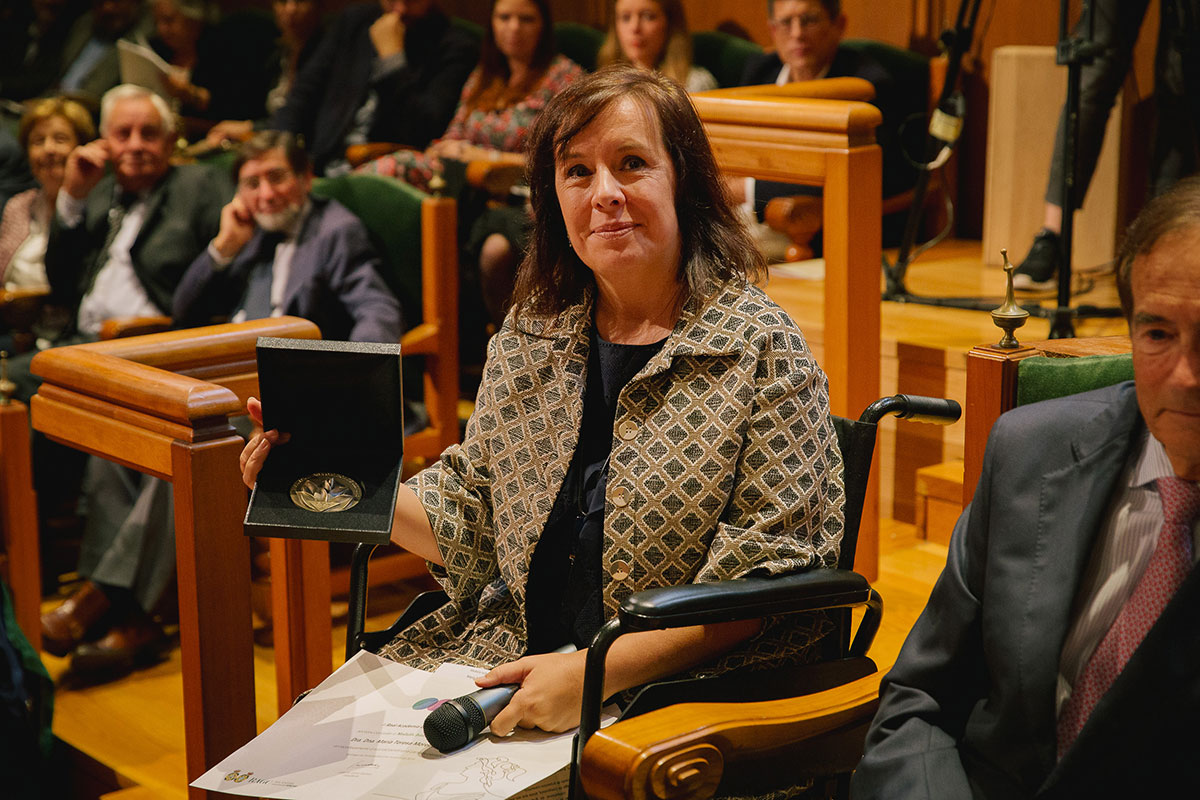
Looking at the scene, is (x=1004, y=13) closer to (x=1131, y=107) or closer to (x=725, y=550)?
(x=1131, y=107)

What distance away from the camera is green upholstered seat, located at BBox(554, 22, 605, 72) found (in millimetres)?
5234

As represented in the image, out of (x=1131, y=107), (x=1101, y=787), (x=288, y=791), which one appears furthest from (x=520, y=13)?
(x=1101, y=787)

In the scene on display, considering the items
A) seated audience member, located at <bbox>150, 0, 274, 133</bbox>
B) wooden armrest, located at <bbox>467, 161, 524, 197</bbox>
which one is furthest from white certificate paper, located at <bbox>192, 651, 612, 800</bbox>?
seated audience member, located at <bbox>150, 0, 274, 133</bbox>

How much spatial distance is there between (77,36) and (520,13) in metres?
3.12

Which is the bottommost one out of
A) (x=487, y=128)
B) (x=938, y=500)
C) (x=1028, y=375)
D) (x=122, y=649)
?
(x=122, y=649)

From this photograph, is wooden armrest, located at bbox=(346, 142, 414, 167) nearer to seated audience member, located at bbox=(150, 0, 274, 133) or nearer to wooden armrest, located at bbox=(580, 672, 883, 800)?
seated audience member, located at bbox=(150, 0, 274, 133)

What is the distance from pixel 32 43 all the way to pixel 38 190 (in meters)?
3.07

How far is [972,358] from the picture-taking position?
158 cm

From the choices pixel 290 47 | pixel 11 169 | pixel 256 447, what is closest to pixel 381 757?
pixel 256 447

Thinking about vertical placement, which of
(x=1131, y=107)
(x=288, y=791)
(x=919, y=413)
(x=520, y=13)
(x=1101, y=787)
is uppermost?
(x=520, y=13)

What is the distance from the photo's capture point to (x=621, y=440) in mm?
1606

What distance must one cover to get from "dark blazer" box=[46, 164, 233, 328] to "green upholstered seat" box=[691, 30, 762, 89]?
6.16 ft

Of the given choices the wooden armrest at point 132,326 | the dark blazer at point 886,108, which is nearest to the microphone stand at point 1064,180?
the dark blazer at point 886,108

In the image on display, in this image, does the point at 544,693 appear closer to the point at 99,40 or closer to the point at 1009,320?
the point at 1009,320
